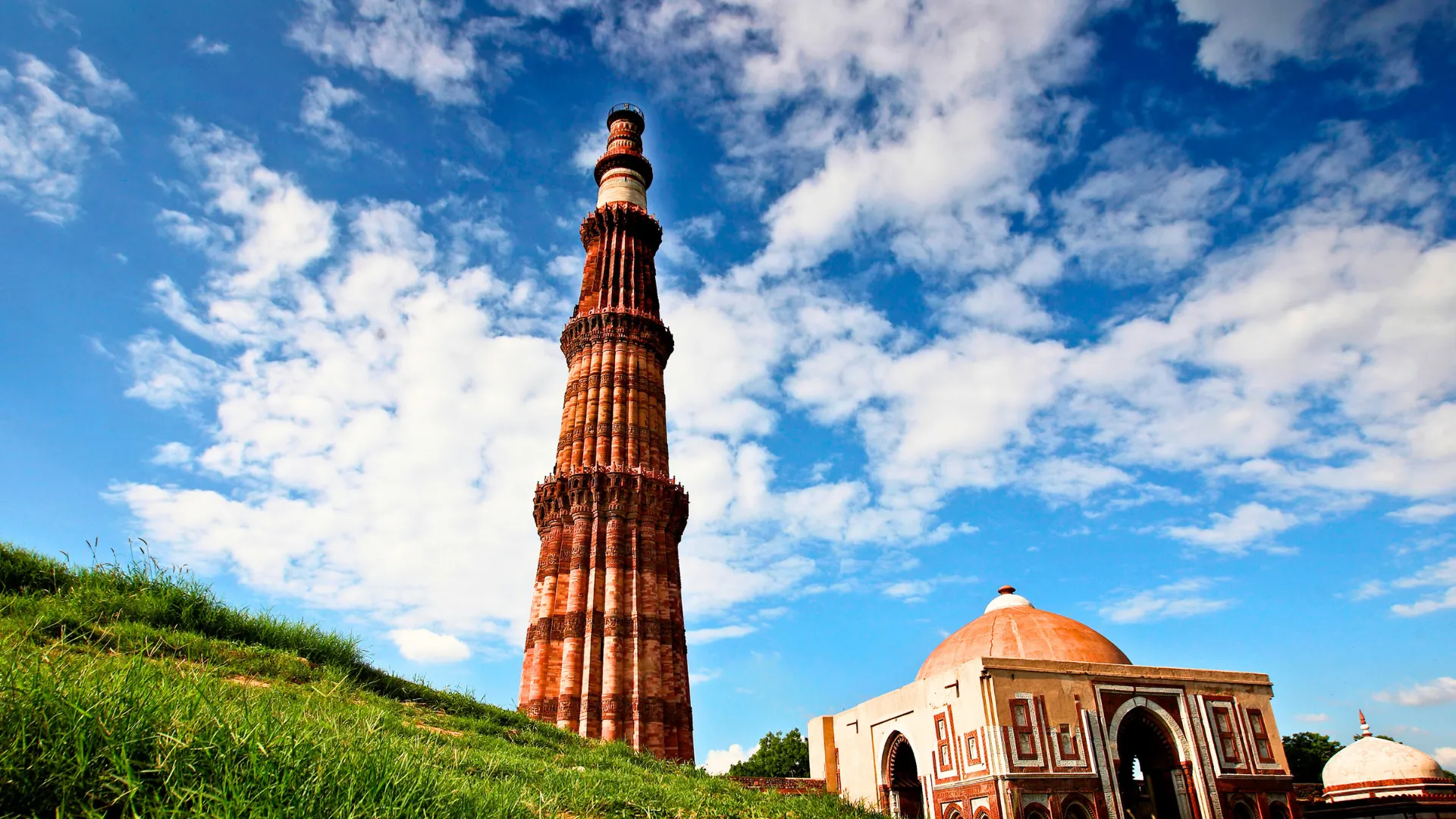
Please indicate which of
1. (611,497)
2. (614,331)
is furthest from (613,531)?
(614,331)

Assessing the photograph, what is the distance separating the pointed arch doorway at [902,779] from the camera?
20531 millimetres

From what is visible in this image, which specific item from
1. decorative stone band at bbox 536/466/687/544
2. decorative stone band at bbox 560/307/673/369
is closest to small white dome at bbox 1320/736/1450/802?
decorative stone band at bbox 536/466/687/544

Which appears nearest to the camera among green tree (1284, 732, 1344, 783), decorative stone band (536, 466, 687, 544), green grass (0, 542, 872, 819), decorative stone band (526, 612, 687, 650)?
green grass (0, 542, 872, 819)

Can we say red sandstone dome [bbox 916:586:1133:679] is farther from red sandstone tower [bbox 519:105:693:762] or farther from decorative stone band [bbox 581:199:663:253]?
decorative stone band [bbox 581:199:663:253]

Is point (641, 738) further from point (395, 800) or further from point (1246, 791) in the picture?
point (395, 800)

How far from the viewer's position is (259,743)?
12.1ft

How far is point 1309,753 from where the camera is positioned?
131ft

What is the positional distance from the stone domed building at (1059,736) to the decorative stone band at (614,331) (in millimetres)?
14487

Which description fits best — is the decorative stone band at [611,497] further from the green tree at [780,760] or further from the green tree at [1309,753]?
the green tree at [1309,753]

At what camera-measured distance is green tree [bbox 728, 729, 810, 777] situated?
4422 cm

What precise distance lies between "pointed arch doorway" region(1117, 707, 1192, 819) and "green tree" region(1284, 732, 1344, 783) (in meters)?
25.2

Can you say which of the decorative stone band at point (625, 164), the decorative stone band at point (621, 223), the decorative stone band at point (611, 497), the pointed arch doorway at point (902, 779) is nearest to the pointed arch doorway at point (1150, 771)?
the pointed arch doorway at point (902, 779)

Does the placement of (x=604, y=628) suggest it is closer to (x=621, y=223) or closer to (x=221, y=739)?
(x=621, y=223)

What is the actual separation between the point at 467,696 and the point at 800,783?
41.0 feet
